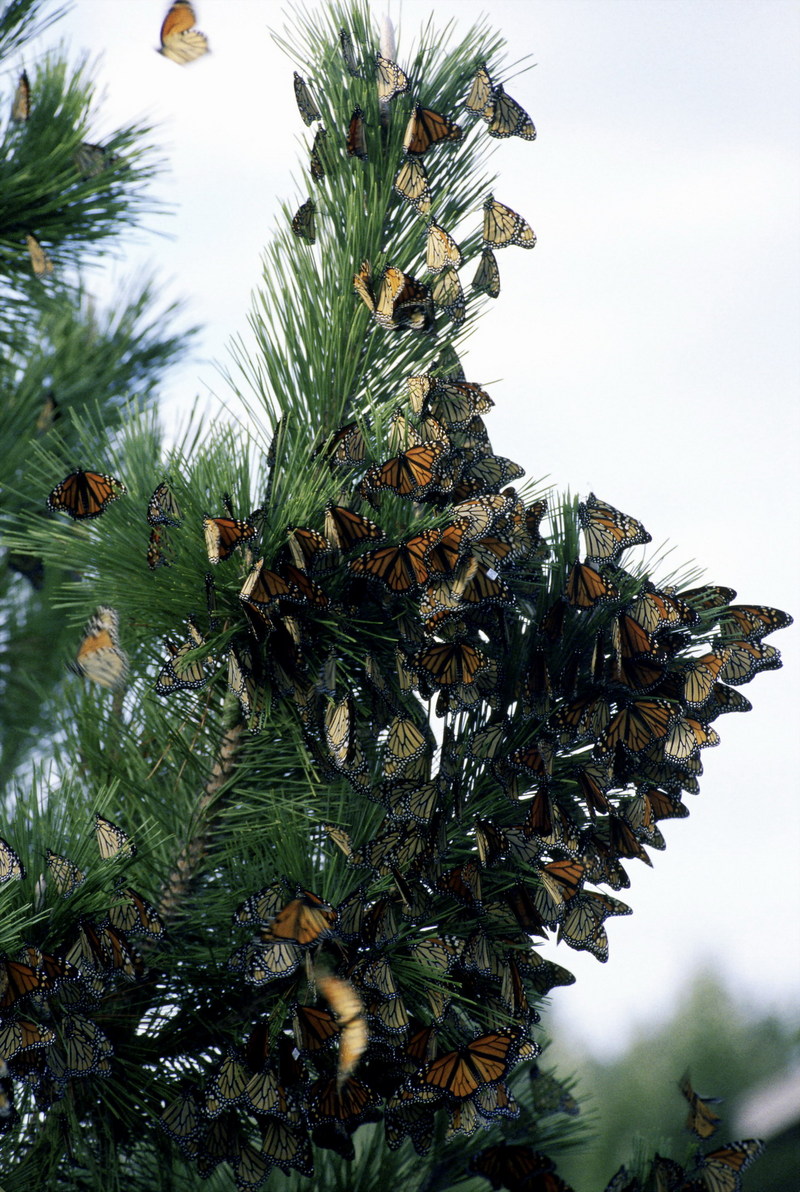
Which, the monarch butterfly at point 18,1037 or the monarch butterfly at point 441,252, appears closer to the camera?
the monarch butterfly at point 18,1037

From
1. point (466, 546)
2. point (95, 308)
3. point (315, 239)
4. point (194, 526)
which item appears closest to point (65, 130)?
point (95, 308)

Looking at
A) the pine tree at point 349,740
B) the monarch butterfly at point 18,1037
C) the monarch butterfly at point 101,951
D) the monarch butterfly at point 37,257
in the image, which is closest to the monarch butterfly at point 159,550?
the pine tree at point 349,740

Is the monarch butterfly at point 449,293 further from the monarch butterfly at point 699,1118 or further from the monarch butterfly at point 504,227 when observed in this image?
the monarch butterfly at point 699,1118

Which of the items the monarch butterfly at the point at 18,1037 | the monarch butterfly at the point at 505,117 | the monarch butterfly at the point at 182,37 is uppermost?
the monarch butterfly at the point at 182,37

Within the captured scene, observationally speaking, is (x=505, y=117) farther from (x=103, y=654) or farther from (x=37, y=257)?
(x=37, y=257)

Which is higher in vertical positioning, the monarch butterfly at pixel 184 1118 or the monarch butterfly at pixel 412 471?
the monarch butterfly at pixel 412 471

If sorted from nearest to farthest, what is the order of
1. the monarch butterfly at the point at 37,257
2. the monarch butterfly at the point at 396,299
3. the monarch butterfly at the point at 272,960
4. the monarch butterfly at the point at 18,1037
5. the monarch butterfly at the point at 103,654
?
the monarch butterfly at the point at 18,1037 → the monarch butterfly at the point at 272,960 → the monarch butterfly at the point at 396,299 → the monarch butterfly at the point at 103,654 → the monarch butterfly at the point at 37,257

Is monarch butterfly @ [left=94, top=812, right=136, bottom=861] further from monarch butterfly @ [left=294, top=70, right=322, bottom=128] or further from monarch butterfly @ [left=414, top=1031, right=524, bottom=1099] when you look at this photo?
monarch butterfly @ [left=294, top=70, right=322, bottom=128]
